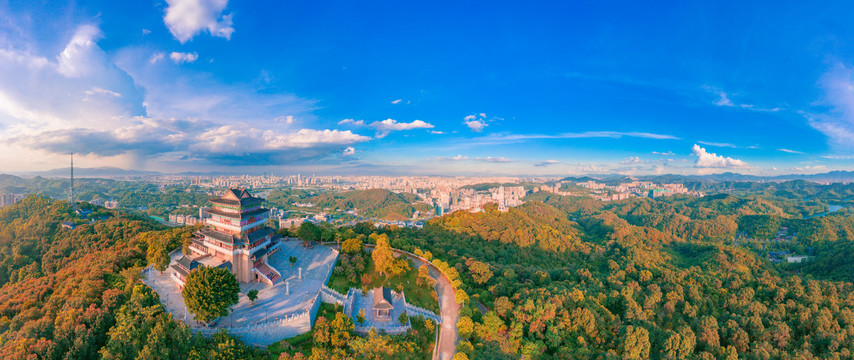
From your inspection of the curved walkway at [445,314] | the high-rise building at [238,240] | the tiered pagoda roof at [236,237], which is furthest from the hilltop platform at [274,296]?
the curved walkway at [445,314]

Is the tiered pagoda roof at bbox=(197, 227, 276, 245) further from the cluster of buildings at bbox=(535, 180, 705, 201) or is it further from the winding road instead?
the cluster of buildings at bbox=(535, 180, 705, 201)

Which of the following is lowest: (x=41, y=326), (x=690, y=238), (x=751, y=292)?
(x=690, y=238)

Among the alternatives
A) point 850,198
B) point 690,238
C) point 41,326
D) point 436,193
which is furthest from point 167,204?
point 850,198

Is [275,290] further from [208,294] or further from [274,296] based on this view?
[208,294]

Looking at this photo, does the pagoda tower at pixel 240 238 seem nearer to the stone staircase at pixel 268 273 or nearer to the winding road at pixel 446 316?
the stone staircase at pixel 268 273

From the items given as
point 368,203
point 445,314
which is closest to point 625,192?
point 368,203

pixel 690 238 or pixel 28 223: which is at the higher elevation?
pixel 28 223

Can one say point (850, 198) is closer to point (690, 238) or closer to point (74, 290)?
point (690, 238)
